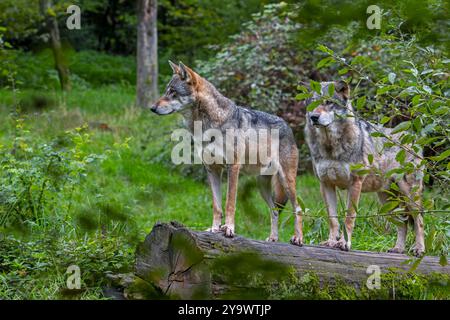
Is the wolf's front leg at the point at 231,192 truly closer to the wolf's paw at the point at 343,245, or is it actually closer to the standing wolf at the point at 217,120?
the standing wolf at the point at 217,120

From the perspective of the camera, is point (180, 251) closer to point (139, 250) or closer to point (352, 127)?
point (139, 250)

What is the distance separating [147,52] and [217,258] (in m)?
14.5

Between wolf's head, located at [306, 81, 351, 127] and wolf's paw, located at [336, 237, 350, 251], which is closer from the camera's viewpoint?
wolf's paw, located at [336, 237, 350, 251]

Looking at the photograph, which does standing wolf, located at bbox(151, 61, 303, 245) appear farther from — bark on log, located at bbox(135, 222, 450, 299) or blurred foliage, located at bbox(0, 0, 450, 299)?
bark on log, located at bbox(135, 222, 450, 299)

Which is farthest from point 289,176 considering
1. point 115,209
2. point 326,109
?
point 115,209

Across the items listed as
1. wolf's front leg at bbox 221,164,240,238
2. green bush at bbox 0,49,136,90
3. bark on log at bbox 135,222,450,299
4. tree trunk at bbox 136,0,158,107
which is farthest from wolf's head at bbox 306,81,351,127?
green bush at bbox 0,49,136,90

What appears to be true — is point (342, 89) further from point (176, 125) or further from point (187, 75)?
point (176, 125)

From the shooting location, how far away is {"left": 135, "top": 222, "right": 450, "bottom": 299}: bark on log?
16.8 feet

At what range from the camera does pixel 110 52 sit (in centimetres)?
3203

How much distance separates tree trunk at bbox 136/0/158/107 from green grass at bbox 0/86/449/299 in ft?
2.23

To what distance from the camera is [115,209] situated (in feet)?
18.2

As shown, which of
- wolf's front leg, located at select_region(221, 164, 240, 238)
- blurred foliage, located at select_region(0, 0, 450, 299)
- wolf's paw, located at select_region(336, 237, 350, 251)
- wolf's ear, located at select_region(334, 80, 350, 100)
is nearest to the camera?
blurred foliage, located at select_region(0, 0, 450, 299)

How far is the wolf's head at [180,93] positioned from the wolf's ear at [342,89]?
1444 millimetres
